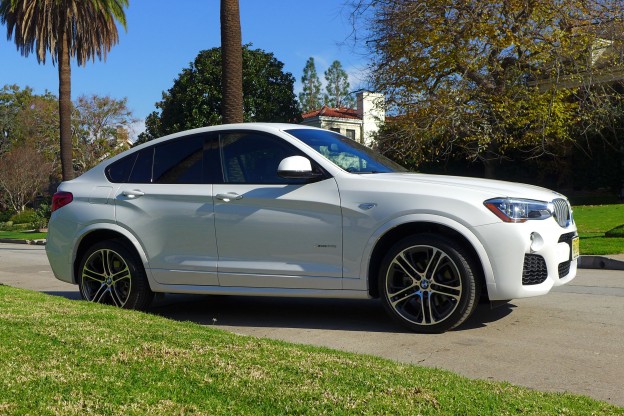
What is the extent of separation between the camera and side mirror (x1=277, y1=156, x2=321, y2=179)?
6238 mm

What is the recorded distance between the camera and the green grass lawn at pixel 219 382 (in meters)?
3.54

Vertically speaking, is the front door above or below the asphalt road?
above

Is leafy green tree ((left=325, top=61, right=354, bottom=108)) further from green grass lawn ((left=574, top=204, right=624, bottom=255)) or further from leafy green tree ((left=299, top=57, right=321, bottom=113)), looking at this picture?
Result: green grass lawn ((left=574, top=204, right=624, bottom=255))

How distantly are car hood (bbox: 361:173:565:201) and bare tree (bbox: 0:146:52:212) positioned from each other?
55.9 metres

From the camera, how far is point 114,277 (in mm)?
7281

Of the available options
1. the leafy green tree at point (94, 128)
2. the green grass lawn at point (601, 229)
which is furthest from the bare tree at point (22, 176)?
the green grass lawn at point (601, 229)

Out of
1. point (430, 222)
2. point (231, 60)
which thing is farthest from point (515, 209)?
point (231, 60)

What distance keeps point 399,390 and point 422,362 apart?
4.48 ft

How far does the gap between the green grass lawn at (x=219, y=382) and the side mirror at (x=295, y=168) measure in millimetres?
Result: 1569

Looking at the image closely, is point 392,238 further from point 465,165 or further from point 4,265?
point 465,165

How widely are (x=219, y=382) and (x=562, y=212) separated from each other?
3.67 meters


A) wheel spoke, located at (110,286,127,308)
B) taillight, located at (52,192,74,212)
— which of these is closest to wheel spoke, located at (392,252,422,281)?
wheel spoke, located at (110,286,127,308)

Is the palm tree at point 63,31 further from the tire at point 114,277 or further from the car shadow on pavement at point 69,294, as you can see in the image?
the tire at point 114,277

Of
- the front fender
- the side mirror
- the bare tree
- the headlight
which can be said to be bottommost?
the front fender
